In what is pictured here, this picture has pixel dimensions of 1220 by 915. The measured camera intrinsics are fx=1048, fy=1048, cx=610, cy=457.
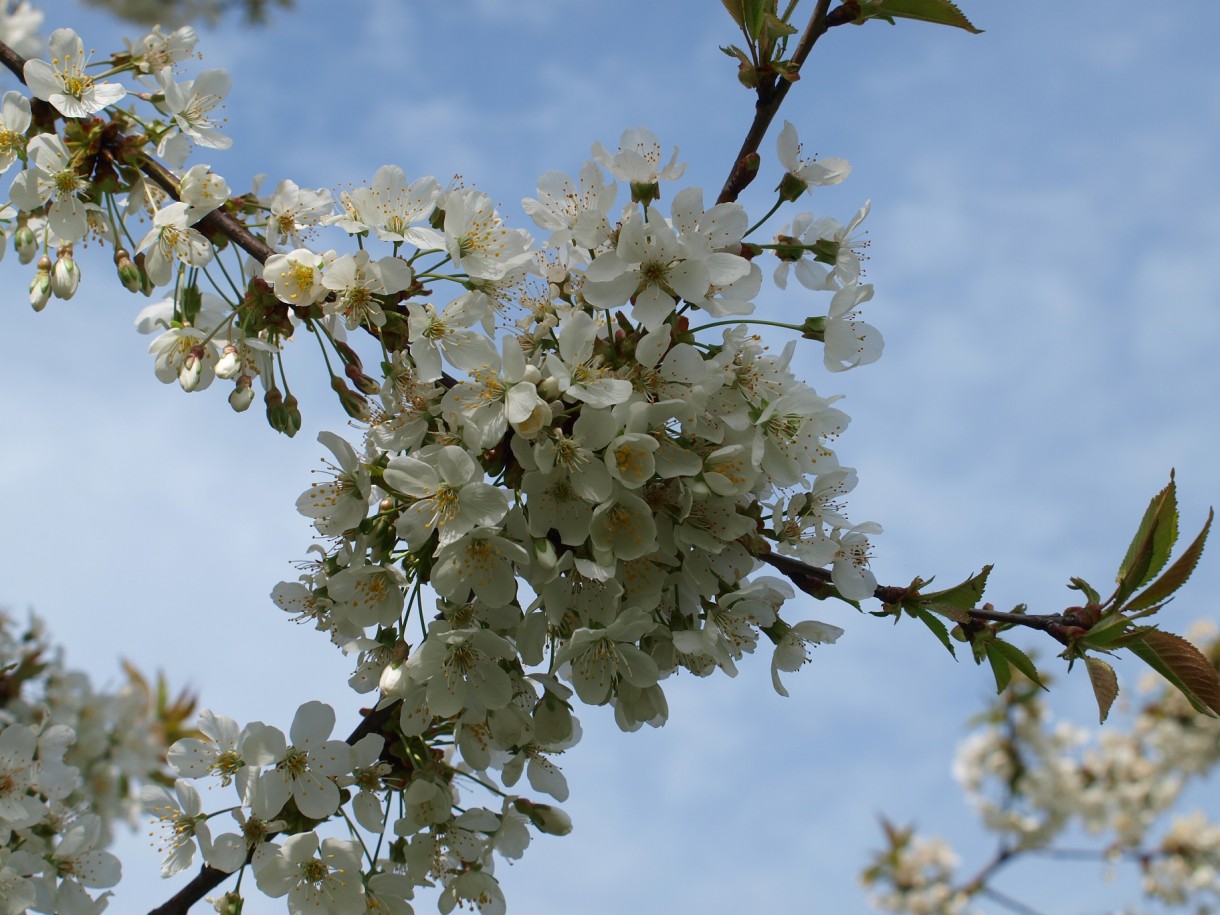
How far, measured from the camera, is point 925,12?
201cm

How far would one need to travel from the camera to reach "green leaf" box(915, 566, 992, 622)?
1.90 meters

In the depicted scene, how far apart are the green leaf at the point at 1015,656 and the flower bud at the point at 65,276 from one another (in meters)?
2.15

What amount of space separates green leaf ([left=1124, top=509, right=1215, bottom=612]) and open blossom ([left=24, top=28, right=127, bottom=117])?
92.8 inches

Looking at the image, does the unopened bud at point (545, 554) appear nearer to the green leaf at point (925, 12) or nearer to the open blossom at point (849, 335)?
the open blossom at point (849, 335)

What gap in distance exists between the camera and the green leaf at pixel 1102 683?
1883 mm

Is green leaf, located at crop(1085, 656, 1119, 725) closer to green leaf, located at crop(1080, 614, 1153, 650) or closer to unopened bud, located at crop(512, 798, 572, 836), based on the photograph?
green leaf, located at crop(1080, 614, 1153, 650)

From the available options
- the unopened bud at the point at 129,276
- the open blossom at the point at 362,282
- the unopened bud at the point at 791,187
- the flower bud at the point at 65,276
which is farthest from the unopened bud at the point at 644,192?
the flower bud at the point at 65,276

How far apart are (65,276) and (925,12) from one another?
196 cm

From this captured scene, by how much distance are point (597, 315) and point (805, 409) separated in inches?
16.6

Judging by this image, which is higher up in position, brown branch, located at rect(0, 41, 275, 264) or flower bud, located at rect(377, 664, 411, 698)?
brown branch, located at rect(0, 41, 275, 264)

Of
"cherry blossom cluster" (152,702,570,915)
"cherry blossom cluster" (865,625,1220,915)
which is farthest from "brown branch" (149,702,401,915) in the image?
"cherry blossom cluster" (865,625,1220,915)

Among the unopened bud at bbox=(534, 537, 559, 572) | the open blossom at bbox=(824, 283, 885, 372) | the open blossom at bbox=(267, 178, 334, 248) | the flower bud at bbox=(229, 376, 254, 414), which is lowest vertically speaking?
the unopened bud at bbox=(534, 537, 559, 572)

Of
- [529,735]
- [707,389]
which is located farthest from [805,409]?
[529,735]

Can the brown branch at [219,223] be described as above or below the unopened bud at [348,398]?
above
